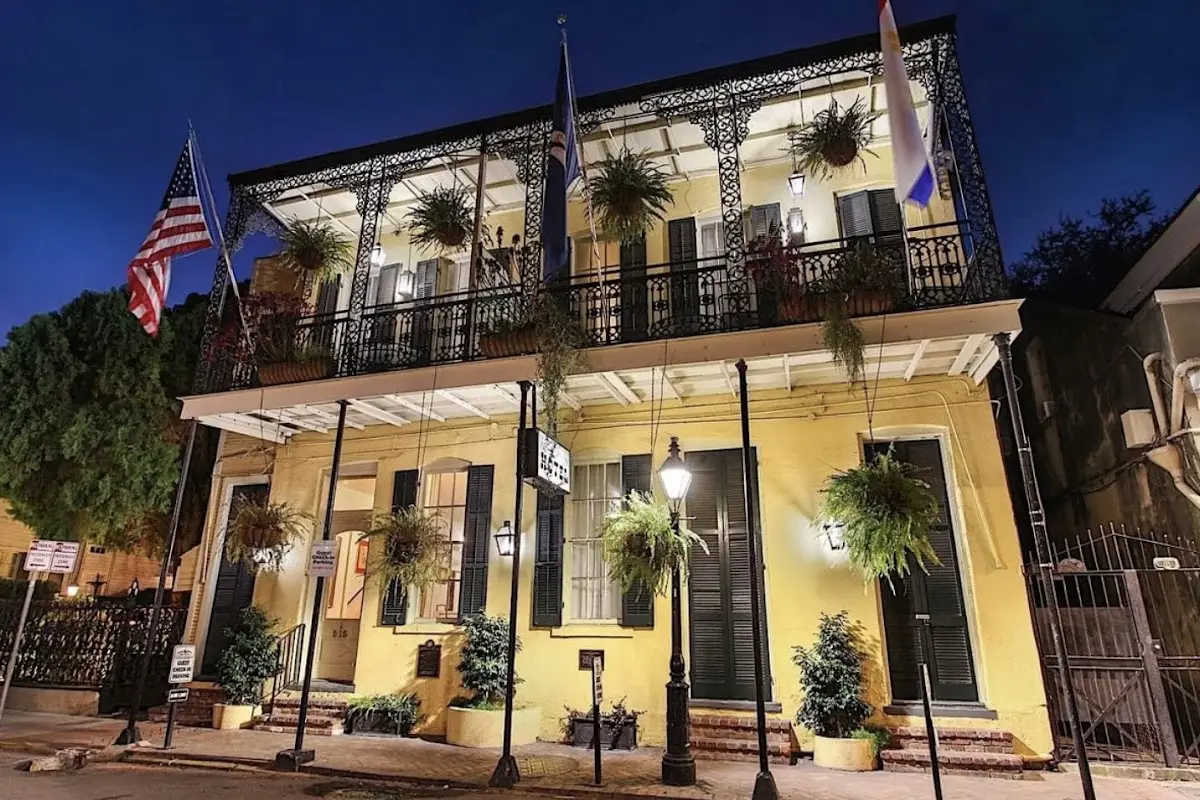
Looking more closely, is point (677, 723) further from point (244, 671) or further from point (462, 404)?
point (244, 671)

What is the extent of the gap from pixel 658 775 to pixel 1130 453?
6.65 metres

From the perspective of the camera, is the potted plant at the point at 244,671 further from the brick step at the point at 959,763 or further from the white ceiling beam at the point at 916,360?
the white ceiling beam at the point at 916,360

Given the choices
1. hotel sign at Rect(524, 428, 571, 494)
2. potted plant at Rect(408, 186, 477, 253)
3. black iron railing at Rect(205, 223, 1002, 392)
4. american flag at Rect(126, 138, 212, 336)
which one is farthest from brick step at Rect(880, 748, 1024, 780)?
american flag at Rect(126, 138, 212, 336)

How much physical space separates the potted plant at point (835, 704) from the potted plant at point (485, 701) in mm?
3147

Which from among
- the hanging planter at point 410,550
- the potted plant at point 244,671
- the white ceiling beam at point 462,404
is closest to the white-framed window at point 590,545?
the white ceiling beam at point 462,404

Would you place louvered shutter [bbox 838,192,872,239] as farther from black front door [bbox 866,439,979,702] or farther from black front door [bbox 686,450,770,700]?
black front door [bbox 686,450,770,700]

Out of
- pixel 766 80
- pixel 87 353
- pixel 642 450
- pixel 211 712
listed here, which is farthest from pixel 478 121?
pixel 211 712

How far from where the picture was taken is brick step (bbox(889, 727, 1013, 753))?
6.47 m

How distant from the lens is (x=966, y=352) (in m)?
7.25

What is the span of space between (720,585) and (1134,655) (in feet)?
13.2

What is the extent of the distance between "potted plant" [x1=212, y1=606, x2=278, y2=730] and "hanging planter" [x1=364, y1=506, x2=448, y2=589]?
2.15m

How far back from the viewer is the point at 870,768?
649 cm

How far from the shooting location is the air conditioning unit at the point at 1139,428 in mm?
7133

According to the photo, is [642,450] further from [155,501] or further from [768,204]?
[155,501]
